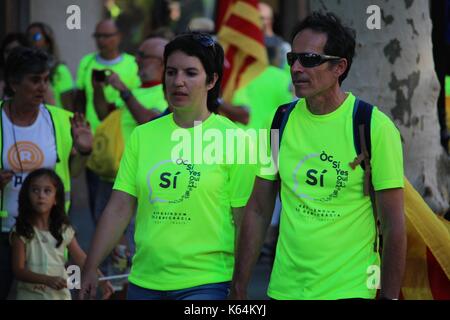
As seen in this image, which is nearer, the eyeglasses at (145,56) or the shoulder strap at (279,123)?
the shoulder strap at (279,123)

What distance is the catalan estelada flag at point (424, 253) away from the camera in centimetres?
604

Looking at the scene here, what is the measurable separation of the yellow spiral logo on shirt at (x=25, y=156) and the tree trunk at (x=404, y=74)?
6.72 ft

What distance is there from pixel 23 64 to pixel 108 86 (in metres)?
2.71

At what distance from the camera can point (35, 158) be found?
7.84 metres

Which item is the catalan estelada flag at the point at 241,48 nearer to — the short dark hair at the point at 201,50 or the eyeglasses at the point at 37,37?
the eyeglasses at the point at 37,37

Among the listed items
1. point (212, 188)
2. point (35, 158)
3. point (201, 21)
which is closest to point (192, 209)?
point (212, 188)

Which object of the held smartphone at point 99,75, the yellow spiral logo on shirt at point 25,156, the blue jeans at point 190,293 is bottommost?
the blue jeans at point 190,293

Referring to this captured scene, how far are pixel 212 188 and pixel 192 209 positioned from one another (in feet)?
0.47

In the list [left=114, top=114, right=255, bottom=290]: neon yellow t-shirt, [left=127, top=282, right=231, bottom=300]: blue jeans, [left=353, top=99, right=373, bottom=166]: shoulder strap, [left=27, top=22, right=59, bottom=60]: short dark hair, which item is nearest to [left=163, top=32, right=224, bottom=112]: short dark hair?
[left=114, top=114, right=255, bottom=290]: neon yellow t-shirt

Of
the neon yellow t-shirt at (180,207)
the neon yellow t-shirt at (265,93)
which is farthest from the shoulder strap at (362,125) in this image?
the neon yellow t-shirt at (265,93)

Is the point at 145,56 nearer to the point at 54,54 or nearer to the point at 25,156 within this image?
the point at 25,156

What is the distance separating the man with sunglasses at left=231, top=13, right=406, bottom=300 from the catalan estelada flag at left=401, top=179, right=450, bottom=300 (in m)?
→ 0.65

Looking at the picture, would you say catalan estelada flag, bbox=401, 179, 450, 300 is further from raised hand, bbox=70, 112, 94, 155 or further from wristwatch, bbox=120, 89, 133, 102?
wristwatch, bbox=120, 89, 133, 102

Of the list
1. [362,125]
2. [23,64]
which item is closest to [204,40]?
[362,125]
